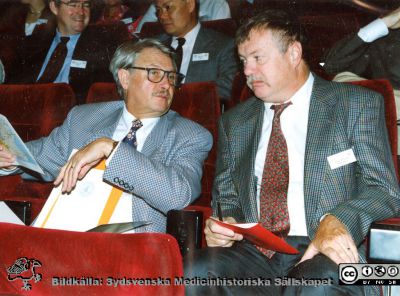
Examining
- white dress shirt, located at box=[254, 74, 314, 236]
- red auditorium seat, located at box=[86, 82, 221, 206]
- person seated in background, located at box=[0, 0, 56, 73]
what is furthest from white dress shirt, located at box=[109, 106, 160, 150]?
person seated in background, located at box=[0, 0, 56, 73]

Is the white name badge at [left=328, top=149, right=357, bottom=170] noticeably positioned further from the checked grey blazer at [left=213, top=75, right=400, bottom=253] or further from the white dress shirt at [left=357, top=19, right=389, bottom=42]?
the white dress shirt at [left=357, top=19, right=389, bottom=42]

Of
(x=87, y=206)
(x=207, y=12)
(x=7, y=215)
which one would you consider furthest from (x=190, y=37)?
(x=7, y=215)

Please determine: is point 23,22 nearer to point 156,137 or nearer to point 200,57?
point 200,57

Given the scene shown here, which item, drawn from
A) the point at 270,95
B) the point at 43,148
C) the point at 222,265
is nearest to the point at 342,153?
the point at 270,95

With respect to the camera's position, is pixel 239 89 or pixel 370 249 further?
pixel 239 89

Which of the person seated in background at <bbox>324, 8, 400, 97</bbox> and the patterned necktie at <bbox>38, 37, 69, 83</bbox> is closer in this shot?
the person seated in background at <bbox>324, 8, 400, 97</bbox>

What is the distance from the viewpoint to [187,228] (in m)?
1.54

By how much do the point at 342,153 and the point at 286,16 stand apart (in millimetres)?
450

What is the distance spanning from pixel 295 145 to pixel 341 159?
152 millimetres

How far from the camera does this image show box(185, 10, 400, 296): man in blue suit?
138 cm

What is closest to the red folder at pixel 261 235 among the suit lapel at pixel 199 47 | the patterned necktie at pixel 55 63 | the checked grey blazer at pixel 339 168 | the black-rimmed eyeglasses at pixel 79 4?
the checked grey blazer at pixel 339 168

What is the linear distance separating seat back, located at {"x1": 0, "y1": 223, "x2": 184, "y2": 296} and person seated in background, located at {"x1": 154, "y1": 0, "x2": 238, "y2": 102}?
1391 mm

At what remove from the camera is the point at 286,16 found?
1.72 meters

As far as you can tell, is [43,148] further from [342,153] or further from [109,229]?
[342,153]
